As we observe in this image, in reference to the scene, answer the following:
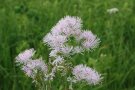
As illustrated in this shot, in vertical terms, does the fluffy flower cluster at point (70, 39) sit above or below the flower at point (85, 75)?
above

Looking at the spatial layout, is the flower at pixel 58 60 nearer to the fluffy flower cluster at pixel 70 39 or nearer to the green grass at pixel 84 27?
the fluffy flower cluster at pixel 70 39

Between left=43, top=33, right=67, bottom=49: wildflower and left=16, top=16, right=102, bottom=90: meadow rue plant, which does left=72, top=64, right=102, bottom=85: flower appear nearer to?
left=16, top=16, right=102, bottom=90: meadow rue plant

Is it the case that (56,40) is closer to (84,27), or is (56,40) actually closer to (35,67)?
(35,67)

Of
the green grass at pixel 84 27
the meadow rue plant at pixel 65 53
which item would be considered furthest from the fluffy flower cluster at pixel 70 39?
the green grass at pixel 84 27

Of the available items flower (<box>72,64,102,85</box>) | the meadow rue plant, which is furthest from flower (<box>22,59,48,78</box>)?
flower (<box>72,64,102,85</box>)

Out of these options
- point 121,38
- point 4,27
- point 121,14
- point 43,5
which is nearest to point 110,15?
point 121,14

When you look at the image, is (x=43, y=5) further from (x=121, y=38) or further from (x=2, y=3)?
(x=121, y=38)

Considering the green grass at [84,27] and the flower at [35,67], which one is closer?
the flower at [35,67]
